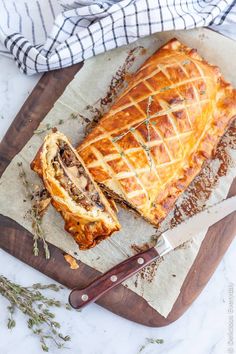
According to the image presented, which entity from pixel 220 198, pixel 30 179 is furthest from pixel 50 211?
pixel 220 198

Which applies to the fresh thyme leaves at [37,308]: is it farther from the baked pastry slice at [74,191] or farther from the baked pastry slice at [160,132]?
the baked pastry slice at [160,132]

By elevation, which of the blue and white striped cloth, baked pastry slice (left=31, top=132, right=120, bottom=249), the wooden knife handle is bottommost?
the wooden knife handle

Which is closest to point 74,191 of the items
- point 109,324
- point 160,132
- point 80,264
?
point 80,264

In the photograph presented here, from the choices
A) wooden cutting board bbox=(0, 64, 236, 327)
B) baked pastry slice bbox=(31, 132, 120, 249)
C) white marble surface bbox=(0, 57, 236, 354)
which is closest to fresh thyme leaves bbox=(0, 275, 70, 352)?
white marble surface bbox=(0, 57, 236, 354)

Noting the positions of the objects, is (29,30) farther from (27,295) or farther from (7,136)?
(27,295)

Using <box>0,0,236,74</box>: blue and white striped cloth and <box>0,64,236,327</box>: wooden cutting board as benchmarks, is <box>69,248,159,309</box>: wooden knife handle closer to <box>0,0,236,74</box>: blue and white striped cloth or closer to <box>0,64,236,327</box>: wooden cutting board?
A: <box>0,64,236,327</box>: wooden cutting board

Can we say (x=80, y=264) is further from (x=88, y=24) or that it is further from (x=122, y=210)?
(x=88, y=24)

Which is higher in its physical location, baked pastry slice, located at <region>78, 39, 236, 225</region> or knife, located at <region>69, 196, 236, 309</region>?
baked pastry slice, located at <region>78, 39, 236, 225</region>
